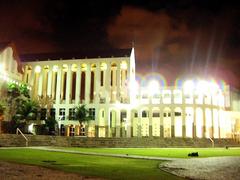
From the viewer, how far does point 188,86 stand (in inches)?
2213

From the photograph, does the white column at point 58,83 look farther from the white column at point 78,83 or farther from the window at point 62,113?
the white column at point 78,83

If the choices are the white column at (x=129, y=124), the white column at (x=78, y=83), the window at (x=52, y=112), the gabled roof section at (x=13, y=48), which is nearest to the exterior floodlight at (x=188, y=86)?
the white column at (x=129, y=124)

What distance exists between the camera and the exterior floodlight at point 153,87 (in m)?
55.5

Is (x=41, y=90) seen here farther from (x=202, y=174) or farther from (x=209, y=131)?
(x=202, y=174)

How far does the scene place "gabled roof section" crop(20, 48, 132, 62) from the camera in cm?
5931

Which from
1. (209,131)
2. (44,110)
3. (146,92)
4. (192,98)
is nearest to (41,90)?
(44,110)

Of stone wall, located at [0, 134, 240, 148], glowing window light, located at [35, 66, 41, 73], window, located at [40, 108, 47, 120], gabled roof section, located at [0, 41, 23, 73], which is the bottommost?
stone wall, located at [0, 134, 240, 148]

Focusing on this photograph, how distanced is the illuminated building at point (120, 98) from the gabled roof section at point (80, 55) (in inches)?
3.7

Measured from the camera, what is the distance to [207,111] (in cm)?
5681

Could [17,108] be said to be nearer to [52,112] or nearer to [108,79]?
[52,112]

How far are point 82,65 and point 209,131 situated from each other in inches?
1047

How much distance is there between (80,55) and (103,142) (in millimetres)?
27582

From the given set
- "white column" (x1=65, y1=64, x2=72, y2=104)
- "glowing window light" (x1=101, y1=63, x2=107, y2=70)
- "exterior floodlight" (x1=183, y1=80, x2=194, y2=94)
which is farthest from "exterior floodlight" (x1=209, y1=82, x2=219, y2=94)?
"white column" (x1=65, y1=64, x2=72, y2=104)

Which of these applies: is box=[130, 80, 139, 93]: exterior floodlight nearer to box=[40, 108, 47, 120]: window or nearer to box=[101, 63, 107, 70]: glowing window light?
box=[101, 63, 107, 70]: glowing window light
